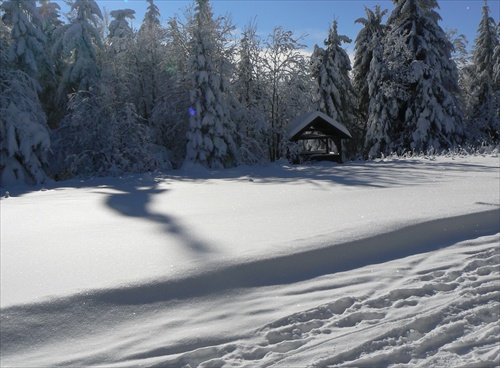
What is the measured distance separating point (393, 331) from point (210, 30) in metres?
19.7

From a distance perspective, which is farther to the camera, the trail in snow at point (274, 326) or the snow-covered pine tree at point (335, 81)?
the snow-covered pine tree at point (335, 81)

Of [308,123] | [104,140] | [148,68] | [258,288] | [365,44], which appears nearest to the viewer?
[258,288]

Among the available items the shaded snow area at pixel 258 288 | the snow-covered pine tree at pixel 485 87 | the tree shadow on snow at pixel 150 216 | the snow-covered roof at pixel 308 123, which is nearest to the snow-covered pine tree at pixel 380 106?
the snow-covered roof at pixel 308 123

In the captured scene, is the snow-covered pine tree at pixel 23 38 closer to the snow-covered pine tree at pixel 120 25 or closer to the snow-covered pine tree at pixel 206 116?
the snow-covered pine tree at pixel 120 25

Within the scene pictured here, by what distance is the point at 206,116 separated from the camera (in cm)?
1862

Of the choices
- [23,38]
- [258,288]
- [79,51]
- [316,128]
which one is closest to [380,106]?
[316,128]

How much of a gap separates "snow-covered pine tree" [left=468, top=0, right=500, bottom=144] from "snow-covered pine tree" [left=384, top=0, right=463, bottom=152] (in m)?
5.27

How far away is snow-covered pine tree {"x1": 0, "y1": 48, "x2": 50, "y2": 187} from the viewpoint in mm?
15413

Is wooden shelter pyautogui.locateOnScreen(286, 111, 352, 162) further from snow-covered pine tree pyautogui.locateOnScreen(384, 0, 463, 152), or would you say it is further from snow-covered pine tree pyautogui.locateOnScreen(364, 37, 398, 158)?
snow-covered pine tree pyautogui.locateOnScreen(384, 0, 463, 152)

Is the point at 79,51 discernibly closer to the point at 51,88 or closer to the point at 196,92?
the point at 51,88

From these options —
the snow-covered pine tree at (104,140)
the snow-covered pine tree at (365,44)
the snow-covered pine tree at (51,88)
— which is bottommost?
the snow-covered pine tree at (104,140)

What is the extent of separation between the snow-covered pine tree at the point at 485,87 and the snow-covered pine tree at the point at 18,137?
1080 inches

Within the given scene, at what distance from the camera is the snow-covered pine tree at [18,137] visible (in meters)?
15.4

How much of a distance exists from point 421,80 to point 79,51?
773 inches
